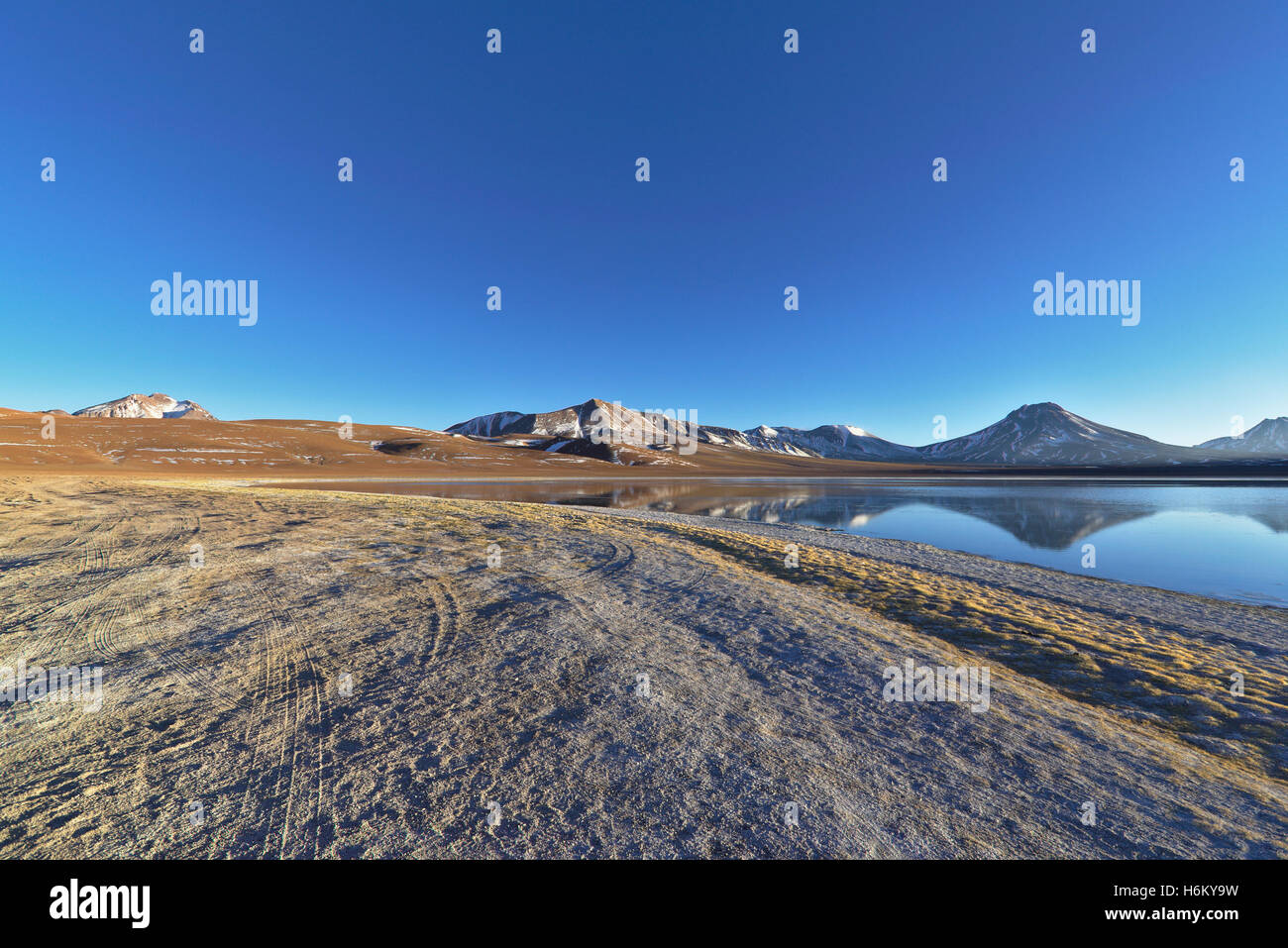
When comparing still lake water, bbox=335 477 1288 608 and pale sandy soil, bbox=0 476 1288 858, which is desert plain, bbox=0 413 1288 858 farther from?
still lake water, bbox=335 477 1288 608

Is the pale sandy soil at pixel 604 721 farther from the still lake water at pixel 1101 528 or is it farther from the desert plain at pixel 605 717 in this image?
the still lake water at pixel 1101 528

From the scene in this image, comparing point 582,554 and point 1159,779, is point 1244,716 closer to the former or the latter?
point 1159,779

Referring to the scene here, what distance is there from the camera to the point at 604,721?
5.83 metres

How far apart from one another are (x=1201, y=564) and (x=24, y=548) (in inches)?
1770

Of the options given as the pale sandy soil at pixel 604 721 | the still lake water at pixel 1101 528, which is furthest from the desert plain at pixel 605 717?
the still lake water at pixel 1101 528

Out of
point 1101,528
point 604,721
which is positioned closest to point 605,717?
point 604,721

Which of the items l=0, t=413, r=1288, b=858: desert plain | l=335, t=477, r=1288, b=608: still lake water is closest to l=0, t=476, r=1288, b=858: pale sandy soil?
l=0, t=413, r=1288, b=858: desert plain

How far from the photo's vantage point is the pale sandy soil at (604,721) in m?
4.03

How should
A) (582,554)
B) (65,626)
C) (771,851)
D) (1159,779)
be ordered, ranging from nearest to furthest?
(771,851), (1159,779), (65,626), (582,554)

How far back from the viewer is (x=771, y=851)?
12.5ft

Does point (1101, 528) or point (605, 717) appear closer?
point (605, 717)

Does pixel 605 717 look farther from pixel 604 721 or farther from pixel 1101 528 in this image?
pixel 1101 528

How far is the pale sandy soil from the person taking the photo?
4027 mm
